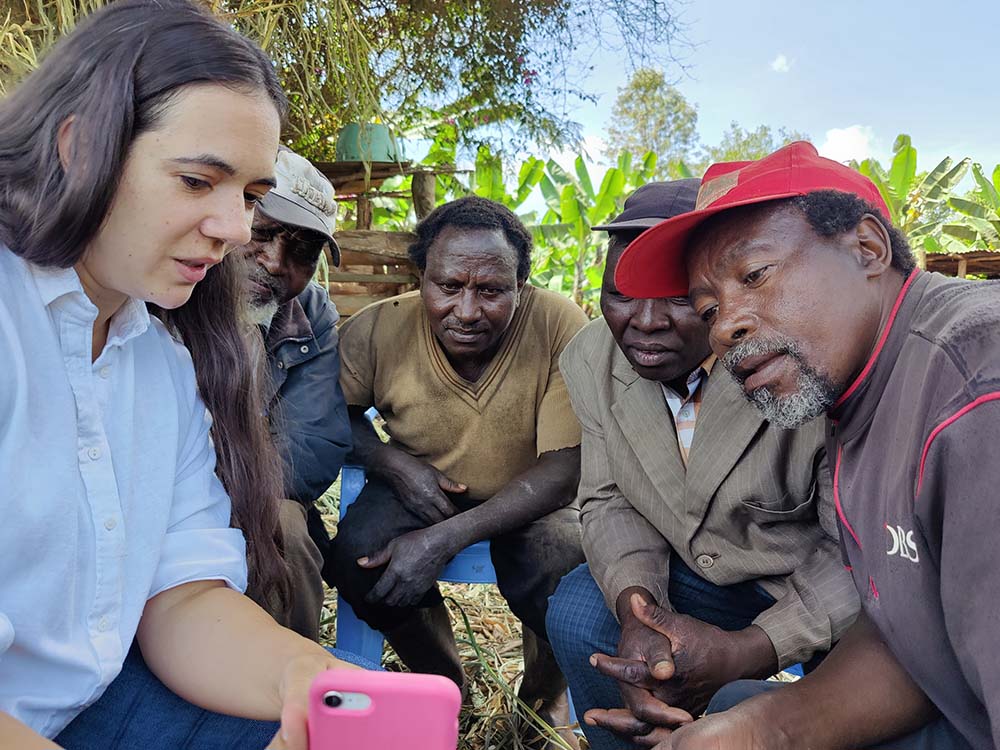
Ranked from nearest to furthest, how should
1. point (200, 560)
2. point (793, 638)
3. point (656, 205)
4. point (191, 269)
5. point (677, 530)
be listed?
point (191, 269) → point (200, 560) → point (793, 638) → point (677, 530) → point (656, 205)

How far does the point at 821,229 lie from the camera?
5.24ft

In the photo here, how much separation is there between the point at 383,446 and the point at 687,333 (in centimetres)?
122

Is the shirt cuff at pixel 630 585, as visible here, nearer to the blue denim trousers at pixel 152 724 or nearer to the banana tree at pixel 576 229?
the blue denim trousers at pixel 152 724

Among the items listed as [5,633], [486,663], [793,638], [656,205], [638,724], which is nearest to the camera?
[5,633]

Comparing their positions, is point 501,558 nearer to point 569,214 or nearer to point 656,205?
point 656,205

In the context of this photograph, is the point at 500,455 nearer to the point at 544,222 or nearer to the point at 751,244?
the point at 751,244

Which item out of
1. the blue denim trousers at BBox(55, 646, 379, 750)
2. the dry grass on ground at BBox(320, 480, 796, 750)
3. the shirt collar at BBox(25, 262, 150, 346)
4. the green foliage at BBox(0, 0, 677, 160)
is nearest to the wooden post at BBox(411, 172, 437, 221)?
the green foliage at BBox(0, 0, 677, 160)

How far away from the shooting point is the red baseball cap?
1.64 meters

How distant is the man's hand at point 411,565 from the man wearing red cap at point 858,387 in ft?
3.70

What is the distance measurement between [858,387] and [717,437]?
0.79 m

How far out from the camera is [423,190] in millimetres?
6285

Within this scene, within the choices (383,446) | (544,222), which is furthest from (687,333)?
(544,222)

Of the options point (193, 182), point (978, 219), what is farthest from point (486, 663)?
point (978, 219)

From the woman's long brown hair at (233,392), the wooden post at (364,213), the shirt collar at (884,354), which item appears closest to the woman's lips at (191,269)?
the woman's long brown hair at (233,392)
